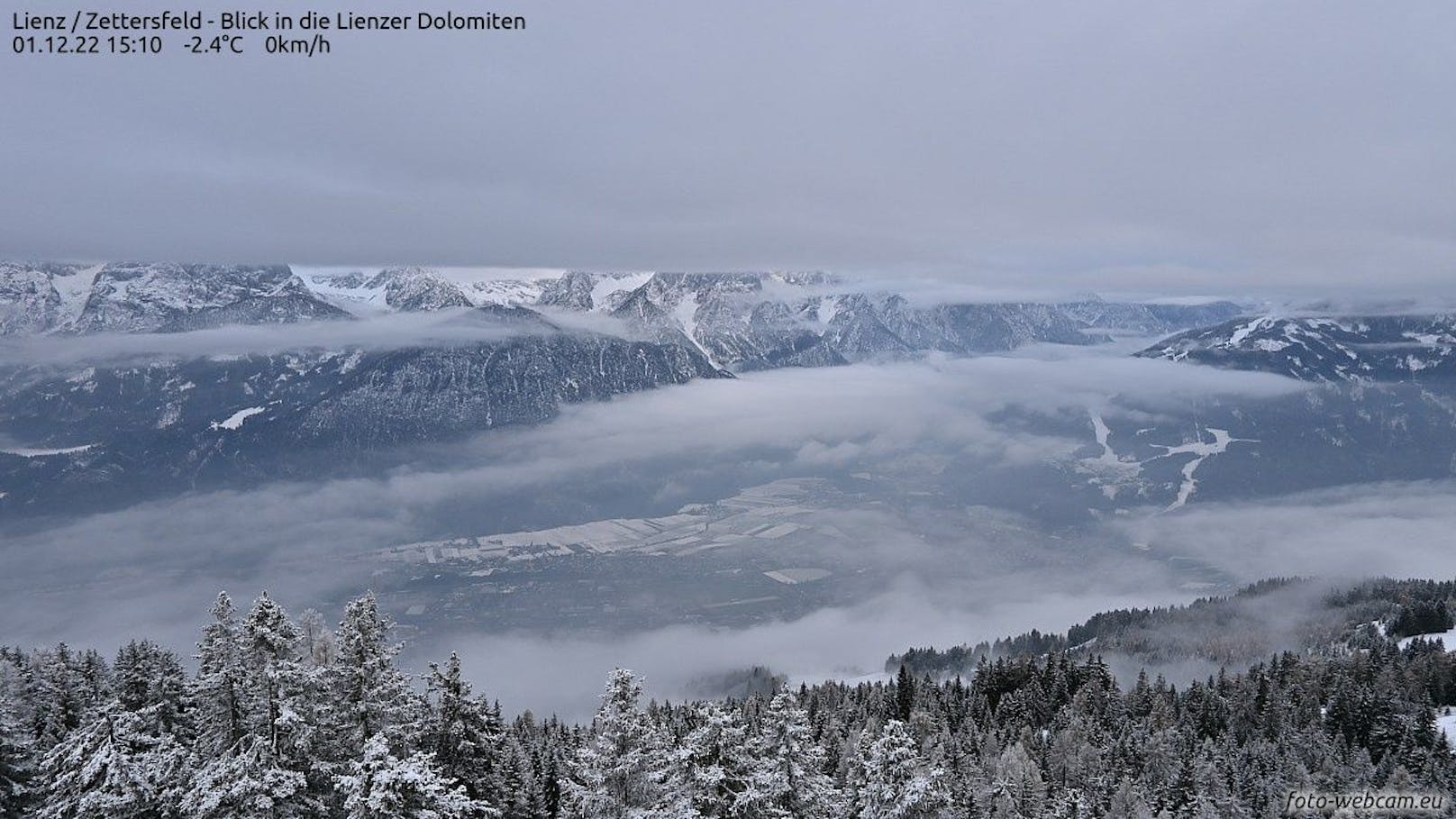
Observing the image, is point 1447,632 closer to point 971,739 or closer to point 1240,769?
point 1240,769

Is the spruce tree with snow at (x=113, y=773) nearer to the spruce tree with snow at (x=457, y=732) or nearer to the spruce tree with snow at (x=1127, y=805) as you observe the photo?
the spruce tree with snow at (x=457, y=732)

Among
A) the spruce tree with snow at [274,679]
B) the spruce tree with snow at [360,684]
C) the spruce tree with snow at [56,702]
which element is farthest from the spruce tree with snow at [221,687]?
the spruce tree with snow at [56,702]

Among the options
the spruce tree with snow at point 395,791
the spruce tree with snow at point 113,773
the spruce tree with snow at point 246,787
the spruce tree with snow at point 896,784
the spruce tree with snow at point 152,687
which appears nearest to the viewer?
the spruce tree with snow at point 395,791

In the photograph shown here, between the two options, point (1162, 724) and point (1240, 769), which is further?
point (1162, 724)

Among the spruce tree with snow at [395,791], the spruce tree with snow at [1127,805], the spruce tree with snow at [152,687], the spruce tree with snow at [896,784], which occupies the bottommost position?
the spruce tree with snow at [1127,805]

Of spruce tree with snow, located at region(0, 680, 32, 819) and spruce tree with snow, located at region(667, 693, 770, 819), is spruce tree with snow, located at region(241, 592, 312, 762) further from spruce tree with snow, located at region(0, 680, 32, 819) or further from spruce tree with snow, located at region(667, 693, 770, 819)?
spruce tree with snow, located at region(0, 680, 32, 819)

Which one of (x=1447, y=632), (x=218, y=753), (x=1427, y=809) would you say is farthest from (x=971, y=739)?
(x=1447, y=632)
